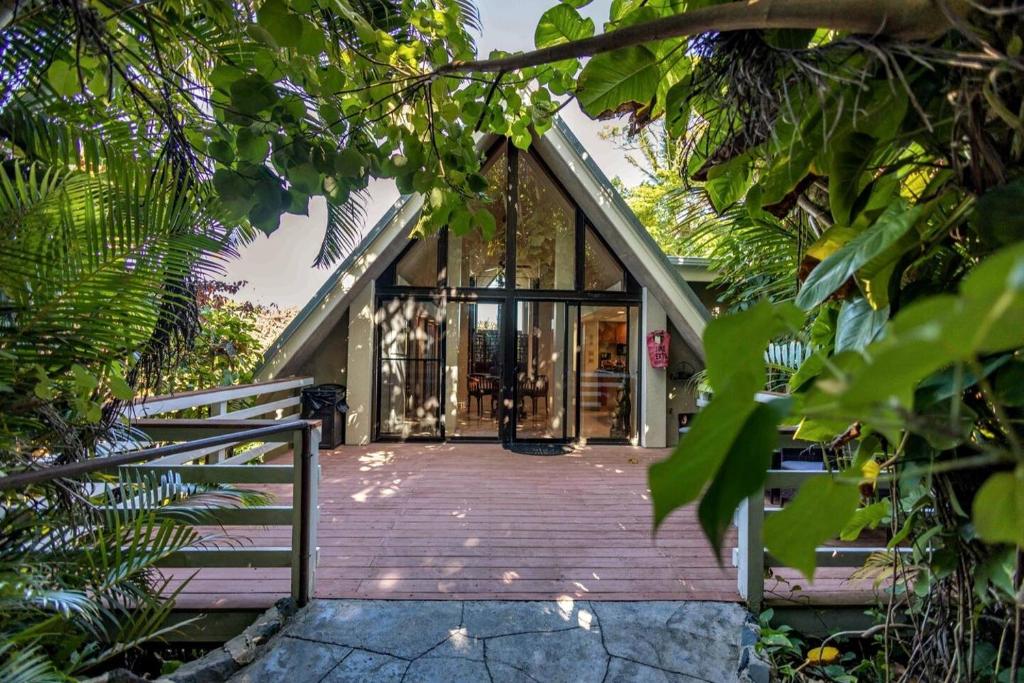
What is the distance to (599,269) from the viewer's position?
6.67 m

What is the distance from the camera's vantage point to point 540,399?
680 cm

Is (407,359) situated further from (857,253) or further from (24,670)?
(857,253)

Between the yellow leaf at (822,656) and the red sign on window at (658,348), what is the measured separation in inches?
169

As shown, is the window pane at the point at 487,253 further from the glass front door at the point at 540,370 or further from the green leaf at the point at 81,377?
the green leaf at the point at 81,377

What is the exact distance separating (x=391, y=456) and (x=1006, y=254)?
587 cm

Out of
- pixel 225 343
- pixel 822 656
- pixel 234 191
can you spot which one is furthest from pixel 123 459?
pixel 225 343

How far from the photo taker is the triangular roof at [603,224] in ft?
18.7

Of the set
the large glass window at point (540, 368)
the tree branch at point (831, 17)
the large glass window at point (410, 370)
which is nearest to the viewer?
the tree branch at point (831, 17)

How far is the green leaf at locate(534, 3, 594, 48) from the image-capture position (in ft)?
4.42

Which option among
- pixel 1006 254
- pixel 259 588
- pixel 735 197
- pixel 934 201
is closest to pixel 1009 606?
pixel 934 201

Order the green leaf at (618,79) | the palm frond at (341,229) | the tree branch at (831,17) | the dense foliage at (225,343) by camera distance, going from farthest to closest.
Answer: the dense foliage at (225,343), the palm frond at (341,229), the green leaf at (618,79), the tree branch at (831,17)

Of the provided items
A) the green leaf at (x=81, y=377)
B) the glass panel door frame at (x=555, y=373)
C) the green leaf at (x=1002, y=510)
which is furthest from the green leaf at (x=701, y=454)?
the glass panel door frame at (x=555, y=373)

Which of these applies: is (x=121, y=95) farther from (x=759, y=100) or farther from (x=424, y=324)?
(x=424, y=324)

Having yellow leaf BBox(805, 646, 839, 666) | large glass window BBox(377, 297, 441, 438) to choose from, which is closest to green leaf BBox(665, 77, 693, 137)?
yellow leaf BBox(805, 646, 839, 666)
